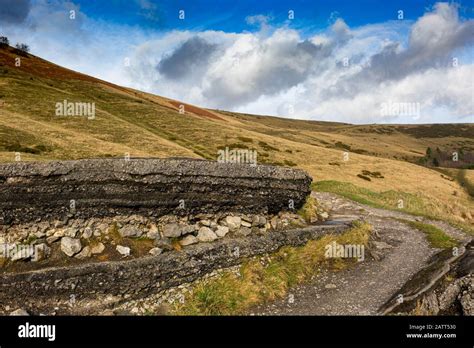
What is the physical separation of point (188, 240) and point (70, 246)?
151 inches

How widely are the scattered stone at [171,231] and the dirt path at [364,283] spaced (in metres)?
3.75

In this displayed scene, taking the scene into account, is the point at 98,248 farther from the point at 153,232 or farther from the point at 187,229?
the point at 187,229

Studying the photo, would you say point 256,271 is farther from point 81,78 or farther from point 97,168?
point 81,78

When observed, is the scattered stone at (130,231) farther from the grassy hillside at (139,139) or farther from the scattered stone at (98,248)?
the grassy hillside at (139,139)

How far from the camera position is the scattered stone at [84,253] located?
11.5m

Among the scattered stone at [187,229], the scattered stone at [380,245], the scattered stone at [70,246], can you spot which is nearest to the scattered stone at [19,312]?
the scattered stone at [70,246]

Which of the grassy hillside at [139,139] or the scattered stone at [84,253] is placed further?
the grassy hillside at [139,139]

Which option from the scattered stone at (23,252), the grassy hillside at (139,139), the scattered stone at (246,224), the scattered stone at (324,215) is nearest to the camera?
the scattered stone at (23,252)

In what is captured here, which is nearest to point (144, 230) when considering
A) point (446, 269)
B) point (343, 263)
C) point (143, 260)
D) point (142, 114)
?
point (143, 260)

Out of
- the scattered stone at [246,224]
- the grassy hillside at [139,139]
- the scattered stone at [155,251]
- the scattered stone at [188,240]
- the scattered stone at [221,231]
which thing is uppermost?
the grassy hillside at [139,139]

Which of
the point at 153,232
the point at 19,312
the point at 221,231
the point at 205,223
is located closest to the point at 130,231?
the point at 153,232

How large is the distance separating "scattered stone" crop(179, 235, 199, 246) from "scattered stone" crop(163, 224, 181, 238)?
27cm

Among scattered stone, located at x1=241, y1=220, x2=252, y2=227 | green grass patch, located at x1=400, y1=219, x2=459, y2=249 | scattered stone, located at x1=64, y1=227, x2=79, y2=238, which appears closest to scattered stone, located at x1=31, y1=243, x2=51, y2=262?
scattered stone, located at x1=64, y1=227, x2=79, y2=238

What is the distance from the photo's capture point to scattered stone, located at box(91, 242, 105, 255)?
11755mm
